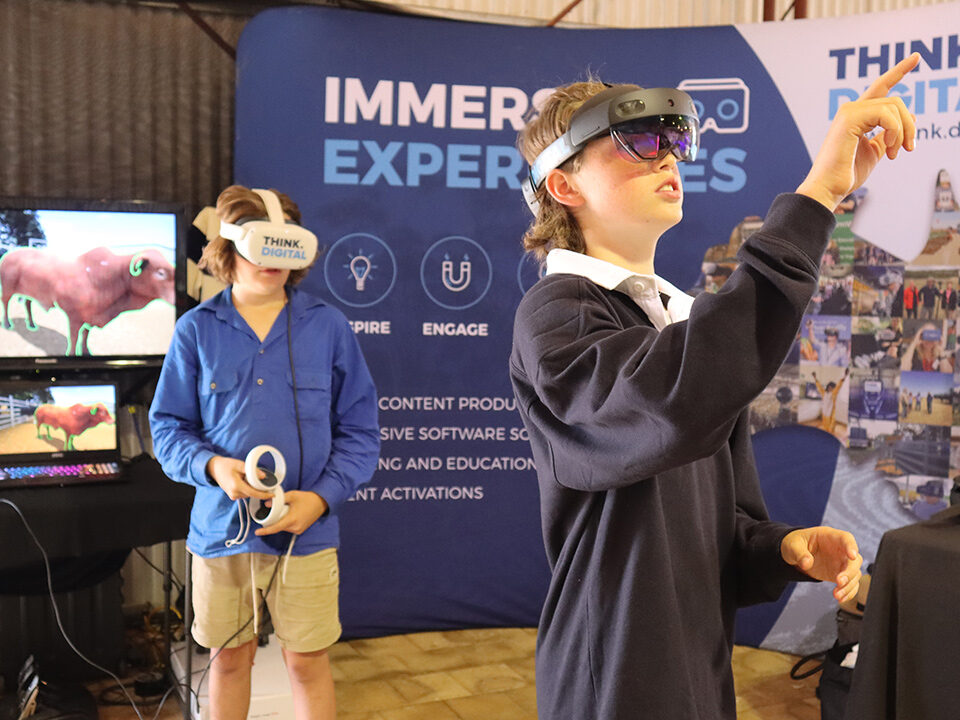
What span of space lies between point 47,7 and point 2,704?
2596mm

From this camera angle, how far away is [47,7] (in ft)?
11.7

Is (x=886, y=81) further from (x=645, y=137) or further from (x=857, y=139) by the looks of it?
(x=645, y=137)

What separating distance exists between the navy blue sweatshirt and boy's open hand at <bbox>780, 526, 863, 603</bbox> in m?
0.02

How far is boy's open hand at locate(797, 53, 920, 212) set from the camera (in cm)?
87

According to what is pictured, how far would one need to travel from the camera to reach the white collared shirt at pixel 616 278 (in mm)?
1105

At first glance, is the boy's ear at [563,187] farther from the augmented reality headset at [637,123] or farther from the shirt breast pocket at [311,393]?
the shirt breast pocket at [311,393]

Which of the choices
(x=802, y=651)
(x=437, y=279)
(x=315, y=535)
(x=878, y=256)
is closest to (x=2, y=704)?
(x=315, y=535)

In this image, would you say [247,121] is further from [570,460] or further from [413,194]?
[570,460]

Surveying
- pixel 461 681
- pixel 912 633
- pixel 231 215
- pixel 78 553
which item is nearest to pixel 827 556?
pixel 912 633

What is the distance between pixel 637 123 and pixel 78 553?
236 cm

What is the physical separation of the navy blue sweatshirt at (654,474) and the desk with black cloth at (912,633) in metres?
1.27

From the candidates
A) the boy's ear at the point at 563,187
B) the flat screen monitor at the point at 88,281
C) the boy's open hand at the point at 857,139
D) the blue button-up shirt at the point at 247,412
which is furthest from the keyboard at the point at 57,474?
the boy's open hand at the point at 857,139

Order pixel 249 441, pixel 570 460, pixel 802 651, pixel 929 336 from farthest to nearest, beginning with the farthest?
pixel 802 651
pixel 929 336
pixel 249 441
pixel 570 460

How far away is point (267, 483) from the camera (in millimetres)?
2256
